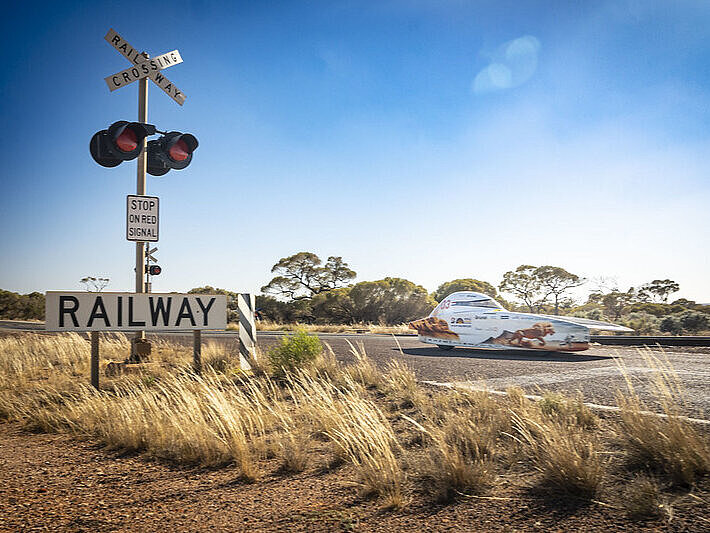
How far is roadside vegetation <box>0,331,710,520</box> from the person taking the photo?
3113 mm

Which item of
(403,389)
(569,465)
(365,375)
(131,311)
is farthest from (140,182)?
(569,465)

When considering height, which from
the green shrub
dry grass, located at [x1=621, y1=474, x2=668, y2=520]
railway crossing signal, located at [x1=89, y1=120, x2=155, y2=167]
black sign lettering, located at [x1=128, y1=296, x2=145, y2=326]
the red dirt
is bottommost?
the red dirt

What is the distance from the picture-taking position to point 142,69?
8.55 metres

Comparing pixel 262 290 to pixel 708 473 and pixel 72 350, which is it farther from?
pixel 708 473

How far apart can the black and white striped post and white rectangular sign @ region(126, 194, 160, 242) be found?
1.99 m

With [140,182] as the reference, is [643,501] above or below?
below

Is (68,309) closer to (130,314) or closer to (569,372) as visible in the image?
(130,314)

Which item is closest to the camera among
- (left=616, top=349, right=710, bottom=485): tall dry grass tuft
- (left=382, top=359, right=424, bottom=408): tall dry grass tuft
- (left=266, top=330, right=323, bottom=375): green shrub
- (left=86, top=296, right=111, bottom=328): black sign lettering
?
(left=616, top=349, right=710, bottom=485): tall dry grass tuft

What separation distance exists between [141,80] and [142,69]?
0.20 metres

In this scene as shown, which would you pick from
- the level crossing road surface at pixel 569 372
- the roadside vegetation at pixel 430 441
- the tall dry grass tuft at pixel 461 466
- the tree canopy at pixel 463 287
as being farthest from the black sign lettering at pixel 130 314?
the tree canopy at pixel 463 287

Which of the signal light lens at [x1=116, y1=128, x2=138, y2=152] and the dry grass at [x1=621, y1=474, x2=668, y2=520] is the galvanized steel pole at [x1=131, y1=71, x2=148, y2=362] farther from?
the dry grass at [x1=621, y1=474, x2=668, y2=520]

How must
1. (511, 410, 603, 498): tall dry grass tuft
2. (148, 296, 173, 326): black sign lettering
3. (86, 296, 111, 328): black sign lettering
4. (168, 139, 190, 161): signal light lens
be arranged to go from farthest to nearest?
1. (168, 139, 190, 161): signal light lens
2. (148, 296, 173, 326): black sign lettering
3. (86, 296, 111, 328): black sign lettering
4. (511, 410, 603, 498): tall dry grass tuft

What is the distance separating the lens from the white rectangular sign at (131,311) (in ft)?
22.3

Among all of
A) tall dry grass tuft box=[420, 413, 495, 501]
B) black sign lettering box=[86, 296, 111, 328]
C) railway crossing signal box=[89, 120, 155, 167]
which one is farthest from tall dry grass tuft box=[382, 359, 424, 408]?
railway crossing signal box=[89, 120, 155, 167]
